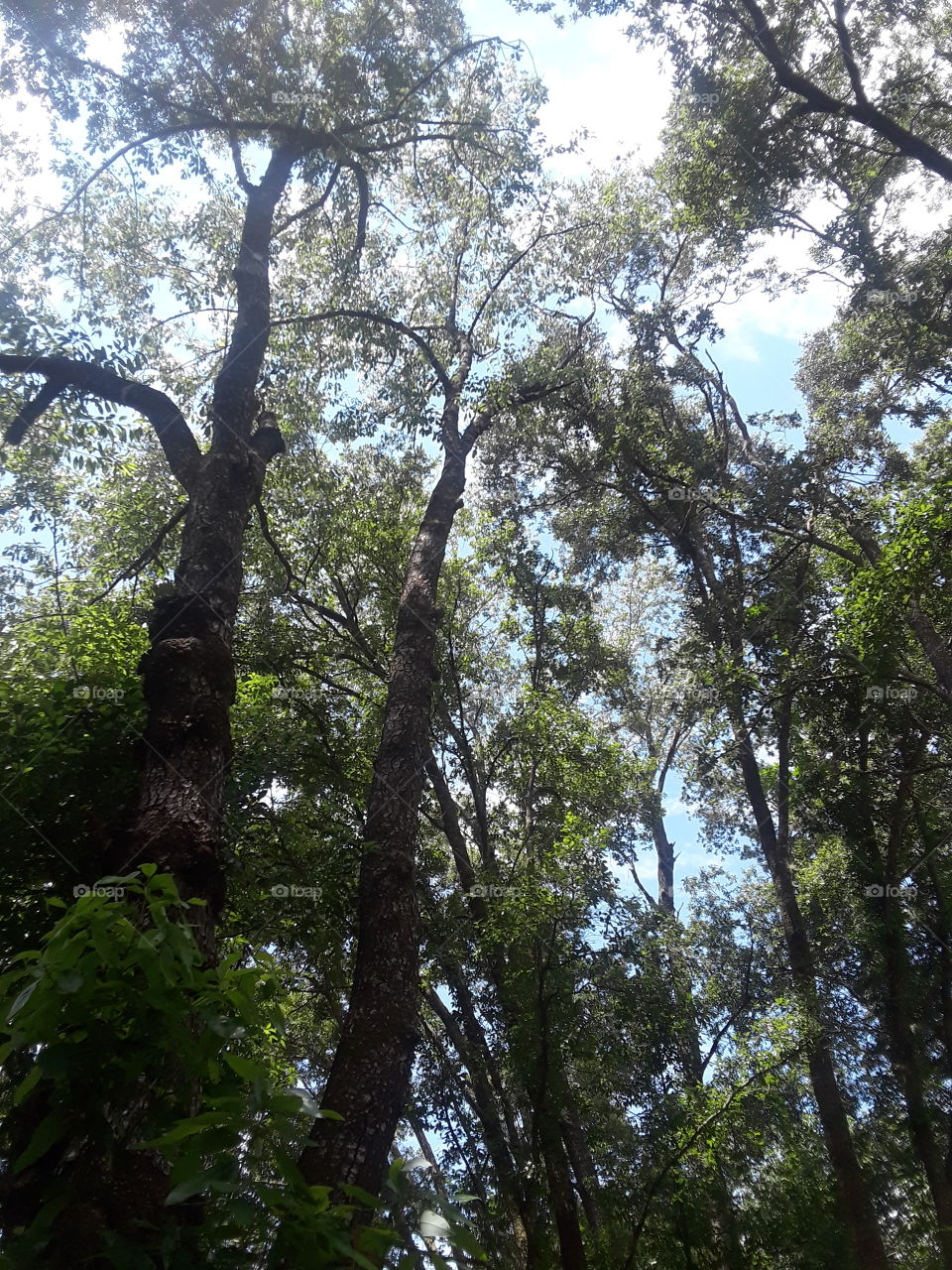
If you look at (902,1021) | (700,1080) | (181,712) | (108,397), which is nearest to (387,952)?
(181,712)

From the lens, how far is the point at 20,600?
8.73 metres

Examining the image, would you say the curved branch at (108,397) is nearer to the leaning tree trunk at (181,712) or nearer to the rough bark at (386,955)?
the leaning tree trunk at (181,712)

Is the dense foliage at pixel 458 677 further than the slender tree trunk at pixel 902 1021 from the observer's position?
No

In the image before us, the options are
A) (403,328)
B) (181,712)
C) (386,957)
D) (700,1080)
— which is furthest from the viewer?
(403,328)

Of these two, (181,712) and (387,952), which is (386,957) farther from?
(181,712)

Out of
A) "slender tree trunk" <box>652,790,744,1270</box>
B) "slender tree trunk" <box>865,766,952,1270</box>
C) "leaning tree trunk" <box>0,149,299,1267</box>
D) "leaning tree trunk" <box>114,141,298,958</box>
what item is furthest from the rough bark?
"slender tree trunk" <box>865,766,952,1270</box>

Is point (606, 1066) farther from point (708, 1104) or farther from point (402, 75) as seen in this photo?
point (402, 75)

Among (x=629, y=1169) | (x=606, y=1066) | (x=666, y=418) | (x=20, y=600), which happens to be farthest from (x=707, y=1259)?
(x=666, y=418)

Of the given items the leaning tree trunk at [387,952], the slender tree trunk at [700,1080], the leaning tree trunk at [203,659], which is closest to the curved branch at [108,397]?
the leaning tree trunk at [203,659]

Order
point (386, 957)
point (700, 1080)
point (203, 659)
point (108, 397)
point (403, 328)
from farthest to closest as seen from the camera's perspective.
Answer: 1. point (403, 328)
2. point (700, 1080)
3. point (108, 397)
4. point (386, 957)
5. point (203, 659)

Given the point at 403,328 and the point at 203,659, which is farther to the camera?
the point at 403,328

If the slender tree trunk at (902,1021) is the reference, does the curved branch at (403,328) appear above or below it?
above

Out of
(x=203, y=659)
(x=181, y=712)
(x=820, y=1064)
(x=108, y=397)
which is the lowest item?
(x=181, y=712)

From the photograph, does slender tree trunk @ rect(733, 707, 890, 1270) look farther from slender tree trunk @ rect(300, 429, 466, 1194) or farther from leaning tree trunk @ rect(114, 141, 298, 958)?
leaning tree trunk @ rect(114, 141, 298, 958)
